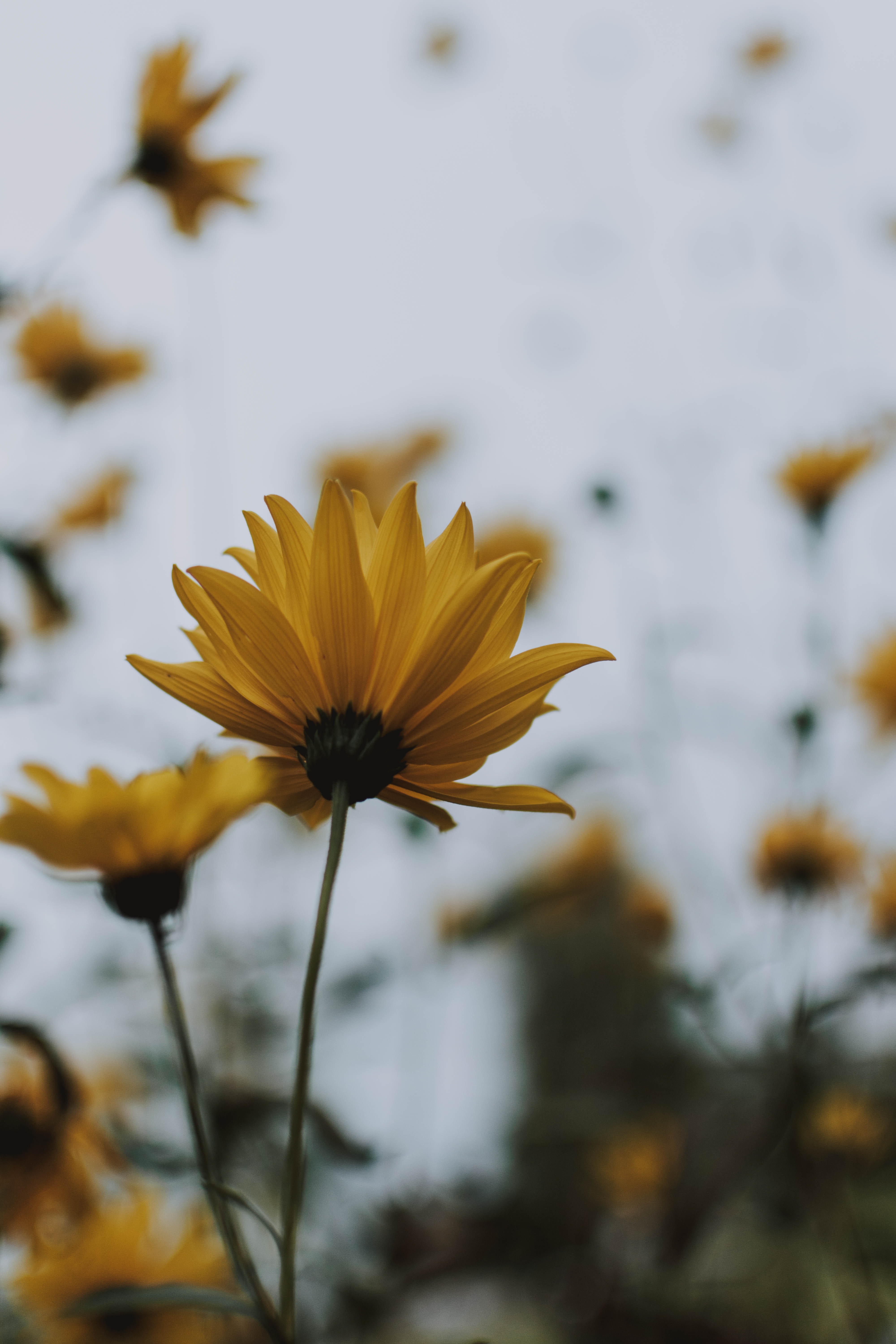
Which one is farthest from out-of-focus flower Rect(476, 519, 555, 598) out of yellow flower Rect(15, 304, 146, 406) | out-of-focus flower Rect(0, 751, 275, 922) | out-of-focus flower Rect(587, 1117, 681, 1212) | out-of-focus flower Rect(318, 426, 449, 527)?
out-of-focus flower Rect(0, 751, 275, 922)

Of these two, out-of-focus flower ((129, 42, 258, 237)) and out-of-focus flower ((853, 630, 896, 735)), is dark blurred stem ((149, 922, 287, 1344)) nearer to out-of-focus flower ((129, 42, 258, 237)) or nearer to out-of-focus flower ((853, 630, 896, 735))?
Answer: out-of-focus flower ((129, 42, 258, 237))

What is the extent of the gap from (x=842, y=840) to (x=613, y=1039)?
68 cm

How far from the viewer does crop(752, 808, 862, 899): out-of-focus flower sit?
104 centimetres

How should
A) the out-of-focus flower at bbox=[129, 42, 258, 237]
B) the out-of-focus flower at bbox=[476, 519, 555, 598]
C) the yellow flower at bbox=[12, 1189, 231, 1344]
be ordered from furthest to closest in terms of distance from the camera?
the out-of-focus flower at bbox=[476, 519, 555, 598] < the out-of-focus flower at bbox=[129, 42, 258, 237] < the yellow flower at bbox=[12, 1189, 231, 1344]

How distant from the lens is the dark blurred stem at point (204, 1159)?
0.29 metres

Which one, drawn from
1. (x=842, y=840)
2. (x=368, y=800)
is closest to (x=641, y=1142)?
(x=842, y=840)

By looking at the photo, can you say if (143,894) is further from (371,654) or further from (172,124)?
(172,124)

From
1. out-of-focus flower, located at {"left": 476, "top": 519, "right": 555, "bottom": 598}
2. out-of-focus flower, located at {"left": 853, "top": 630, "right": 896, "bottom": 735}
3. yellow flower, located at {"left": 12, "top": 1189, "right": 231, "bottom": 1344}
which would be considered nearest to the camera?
yellow flower, located at {"left": 12, "top": 1189, "right": 231, "bottom": 1344}

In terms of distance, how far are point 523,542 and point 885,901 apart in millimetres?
701

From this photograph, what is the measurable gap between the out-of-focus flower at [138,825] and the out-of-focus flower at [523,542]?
38.4 inches

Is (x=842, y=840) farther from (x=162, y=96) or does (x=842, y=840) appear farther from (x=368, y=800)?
(x=162, y=96)

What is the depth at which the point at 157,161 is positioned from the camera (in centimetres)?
80

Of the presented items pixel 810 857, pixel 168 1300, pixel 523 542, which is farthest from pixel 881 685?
pixel 168 1300

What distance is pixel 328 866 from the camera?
29 cm
